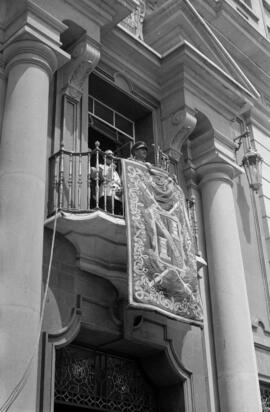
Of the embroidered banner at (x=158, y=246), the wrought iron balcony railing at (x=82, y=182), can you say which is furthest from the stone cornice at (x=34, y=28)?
the embroidered banner at (x=158, y=246)

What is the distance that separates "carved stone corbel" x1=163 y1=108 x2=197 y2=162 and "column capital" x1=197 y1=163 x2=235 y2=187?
24.4 inches

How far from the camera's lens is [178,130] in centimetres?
1152

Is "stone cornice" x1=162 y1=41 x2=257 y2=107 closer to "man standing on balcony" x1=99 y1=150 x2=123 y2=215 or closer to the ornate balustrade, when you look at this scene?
the ornate balustrade

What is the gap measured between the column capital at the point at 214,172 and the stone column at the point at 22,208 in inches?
161

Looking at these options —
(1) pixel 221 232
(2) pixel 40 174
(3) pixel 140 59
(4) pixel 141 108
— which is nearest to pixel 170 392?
(1) pixel 221 232

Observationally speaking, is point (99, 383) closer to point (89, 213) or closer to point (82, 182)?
point (89, 213)

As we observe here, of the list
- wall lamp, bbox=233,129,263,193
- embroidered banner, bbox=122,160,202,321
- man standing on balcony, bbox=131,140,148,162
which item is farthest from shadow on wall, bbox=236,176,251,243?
man standing on balcony, bbox=131,140,148,162

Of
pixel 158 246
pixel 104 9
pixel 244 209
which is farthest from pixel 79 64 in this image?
pixel 244 209

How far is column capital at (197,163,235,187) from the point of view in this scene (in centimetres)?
1188

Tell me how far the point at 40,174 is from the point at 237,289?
4.50m

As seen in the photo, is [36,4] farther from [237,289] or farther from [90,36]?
[237,289]

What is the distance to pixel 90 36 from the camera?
989cm

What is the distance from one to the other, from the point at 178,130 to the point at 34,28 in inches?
147

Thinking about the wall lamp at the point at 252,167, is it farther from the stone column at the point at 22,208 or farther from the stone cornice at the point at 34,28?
the stone column at the point at 22,208
